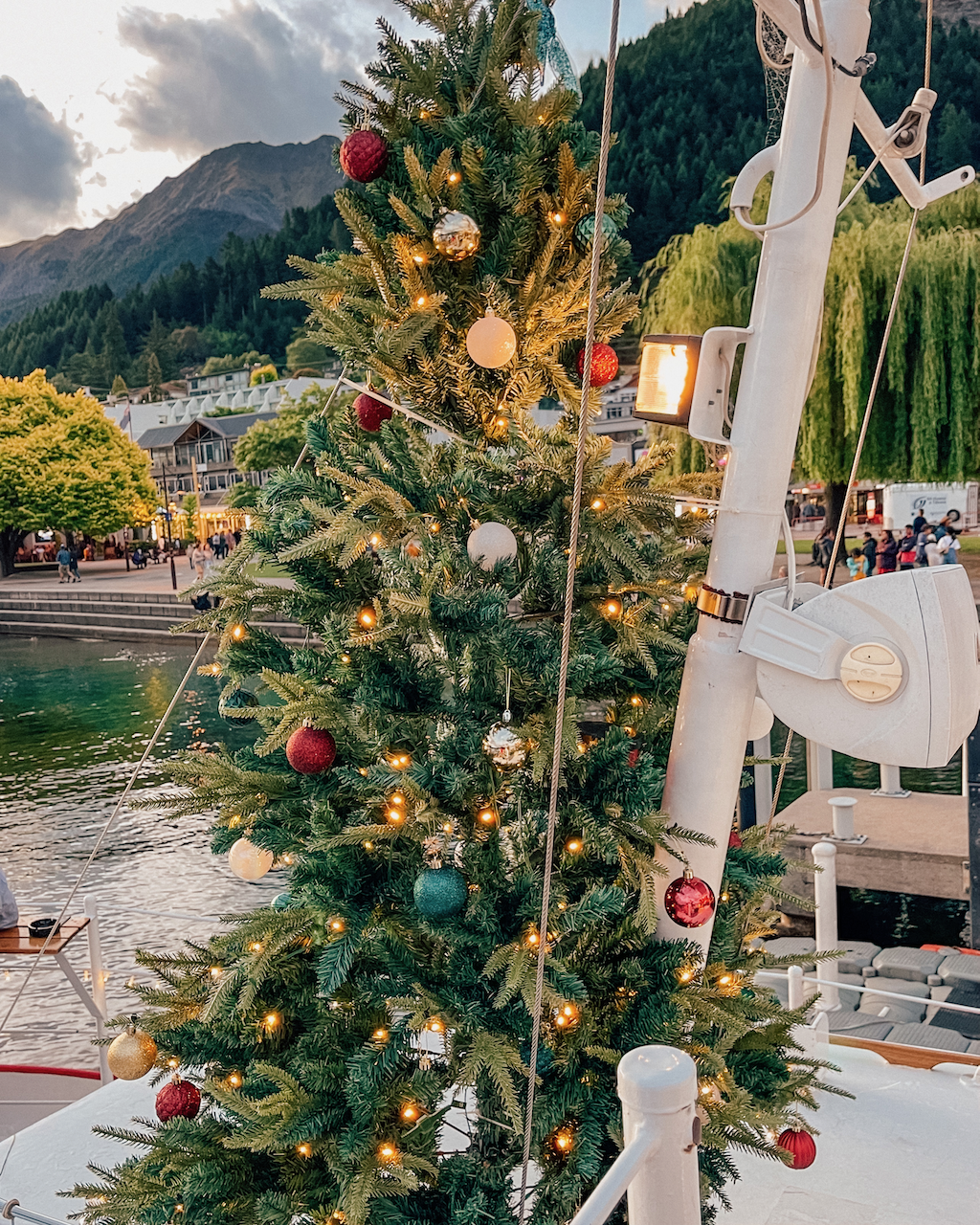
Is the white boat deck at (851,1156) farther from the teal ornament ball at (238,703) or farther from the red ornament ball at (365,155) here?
the red ornament ball at (365,155)

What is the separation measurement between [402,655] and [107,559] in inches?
1825

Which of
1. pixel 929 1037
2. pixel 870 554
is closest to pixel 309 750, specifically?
pixel 929 1037

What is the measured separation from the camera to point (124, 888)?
872 centimetres

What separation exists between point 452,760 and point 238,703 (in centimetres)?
59

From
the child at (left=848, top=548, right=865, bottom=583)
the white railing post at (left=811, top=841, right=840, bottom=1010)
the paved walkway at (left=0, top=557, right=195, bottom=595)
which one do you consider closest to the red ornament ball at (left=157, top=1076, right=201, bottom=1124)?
the white railing post at (left=811, top=841, right=840, bottom=1010)

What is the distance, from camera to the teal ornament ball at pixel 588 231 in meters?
1.98

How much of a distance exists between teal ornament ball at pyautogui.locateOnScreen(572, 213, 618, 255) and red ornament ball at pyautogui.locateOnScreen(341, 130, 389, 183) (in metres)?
0.42

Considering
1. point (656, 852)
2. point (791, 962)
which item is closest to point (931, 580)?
point (656, 852)

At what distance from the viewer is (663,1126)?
4.26 feet

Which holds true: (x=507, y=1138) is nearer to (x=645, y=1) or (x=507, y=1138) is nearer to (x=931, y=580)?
(x=931, y=580)

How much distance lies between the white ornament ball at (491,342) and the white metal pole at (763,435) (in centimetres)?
44

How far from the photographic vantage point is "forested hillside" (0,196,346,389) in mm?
89812

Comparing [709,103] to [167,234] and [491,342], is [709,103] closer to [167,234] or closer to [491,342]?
[491,342]

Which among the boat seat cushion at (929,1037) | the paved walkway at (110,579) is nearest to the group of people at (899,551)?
the boat seat cushion at (929,1037)
